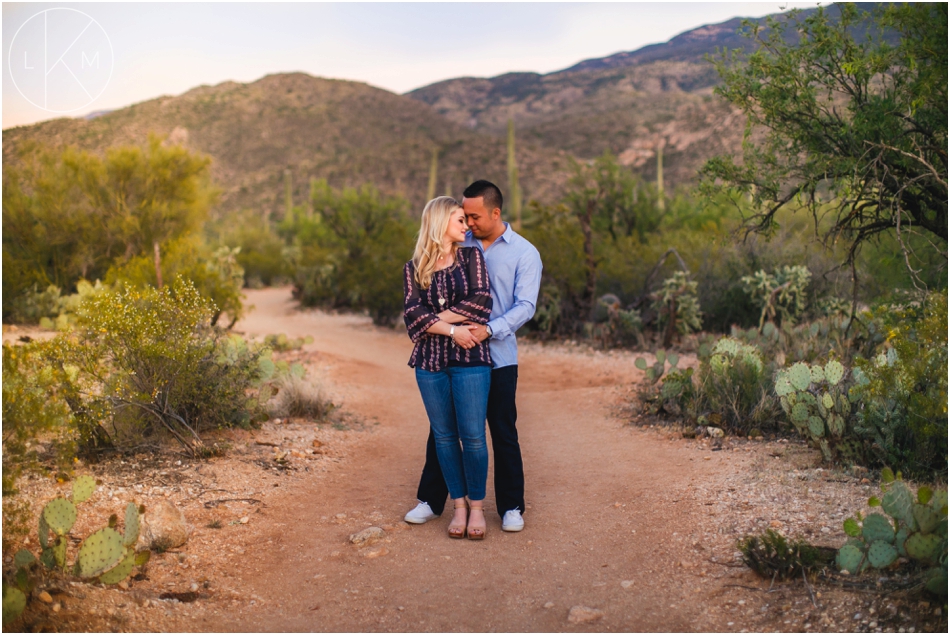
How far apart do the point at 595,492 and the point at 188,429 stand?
284cm

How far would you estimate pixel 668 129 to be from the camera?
43.8 m

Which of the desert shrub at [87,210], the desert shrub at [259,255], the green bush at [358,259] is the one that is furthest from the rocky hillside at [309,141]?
the desert shrub at [87,210]

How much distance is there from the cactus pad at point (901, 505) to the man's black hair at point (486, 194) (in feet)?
7.26

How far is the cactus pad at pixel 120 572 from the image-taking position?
3.16 metres

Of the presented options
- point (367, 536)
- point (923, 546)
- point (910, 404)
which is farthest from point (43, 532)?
point (910, 404)

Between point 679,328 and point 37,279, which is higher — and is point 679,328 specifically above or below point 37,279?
below

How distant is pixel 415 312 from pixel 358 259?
1420 centimetres

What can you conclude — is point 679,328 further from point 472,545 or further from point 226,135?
point 226,135


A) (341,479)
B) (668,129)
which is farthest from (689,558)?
(668,129)

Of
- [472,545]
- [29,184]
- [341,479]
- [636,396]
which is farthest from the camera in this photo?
[29,184]

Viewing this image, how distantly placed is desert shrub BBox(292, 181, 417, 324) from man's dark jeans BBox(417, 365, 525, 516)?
374 inches

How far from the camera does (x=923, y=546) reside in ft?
9.59

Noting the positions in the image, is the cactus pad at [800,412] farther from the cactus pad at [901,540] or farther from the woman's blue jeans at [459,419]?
the woman's blue jeans at [459,419]

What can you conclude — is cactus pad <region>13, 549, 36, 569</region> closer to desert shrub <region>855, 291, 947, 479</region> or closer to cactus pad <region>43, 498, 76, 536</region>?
cactus pad <region>43, 498, 76, 536</region>
